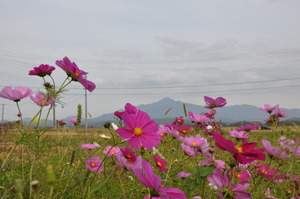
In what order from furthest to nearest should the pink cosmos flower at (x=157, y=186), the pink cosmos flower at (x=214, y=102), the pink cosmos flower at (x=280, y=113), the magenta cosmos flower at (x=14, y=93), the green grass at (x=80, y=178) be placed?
1. the pink cosmos flower at (x=280, y=113)
2. the pink cosmos flower at (x=214, y=102)
3. the magenta cosmos flower at (x=14, y=93)
4. the green grass at (x=80, y=178)
5. the pink cosmos flower at (x=157, y=186)

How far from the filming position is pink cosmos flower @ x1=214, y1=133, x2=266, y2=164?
72 cm

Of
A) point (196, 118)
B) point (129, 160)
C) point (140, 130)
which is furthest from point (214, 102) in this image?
point (140, 130)

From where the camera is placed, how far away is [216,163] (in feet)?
4.14

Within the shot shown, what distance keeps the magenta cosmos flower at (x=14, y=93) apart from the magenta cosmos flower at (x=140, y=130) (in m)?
0.59

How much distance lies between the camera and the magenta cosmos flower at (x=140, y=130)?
76 centimetres

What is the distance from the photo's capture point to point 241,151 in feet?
2.55

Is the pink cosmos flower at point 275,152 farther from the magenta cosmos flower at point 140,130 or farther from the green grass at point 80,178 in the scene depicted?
the magenta cosmos flower at point 140,130

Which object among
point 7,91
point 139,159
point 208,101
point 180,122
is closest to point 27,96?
point 7,91

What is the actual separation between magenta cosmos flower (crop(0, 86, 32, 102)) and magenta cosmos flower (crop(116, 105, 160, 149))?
587mm

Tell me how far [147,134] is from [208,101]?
871 millimetres

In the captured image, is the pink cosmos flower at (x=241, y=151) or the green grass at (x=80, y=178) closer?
the pink cosmos flower at (x=241, y=151)

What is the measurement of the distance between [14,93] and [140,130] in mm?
624

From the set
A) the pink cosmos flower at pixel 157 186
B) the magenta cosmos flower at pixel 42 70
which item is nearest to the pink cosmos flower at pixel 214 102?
the magenta cosmos flower at pixel 42 70


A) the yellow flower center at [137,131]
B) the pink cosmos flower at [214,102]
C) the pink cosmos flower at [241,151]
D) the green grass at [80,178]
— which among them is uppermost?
the pink cosmos flower at [214,102]
